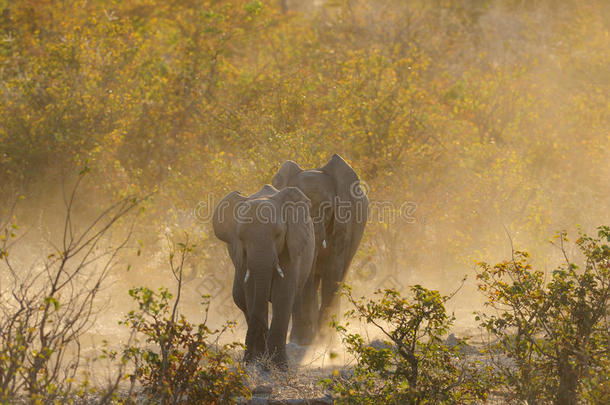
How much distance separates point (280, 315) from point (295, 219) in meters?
1.40

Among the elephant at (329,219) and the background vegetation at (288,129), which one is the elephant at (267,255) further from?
the background vegetation at (288,129)

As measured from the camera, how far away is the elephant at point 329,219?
14.0 meters

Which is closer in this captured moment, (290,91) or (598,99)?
(290,91)

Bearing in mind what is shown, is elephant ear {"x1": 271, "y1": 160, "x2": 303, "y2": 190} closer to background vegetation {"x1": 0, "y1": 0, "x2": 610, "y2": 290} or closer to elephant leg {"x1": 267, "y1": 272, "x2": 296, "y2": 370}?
elephant leg {"x1": 267, "y1": 272, "x2": 296, "y2": 370}

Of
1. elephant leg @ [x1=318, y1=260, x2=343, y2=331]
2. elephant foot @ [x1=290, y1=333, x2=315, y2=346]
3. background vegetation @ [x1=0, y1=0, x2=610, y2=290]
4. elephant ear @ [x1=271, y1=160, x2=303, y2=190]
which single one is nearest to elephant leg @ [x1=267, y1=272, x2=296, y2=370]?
elephant foot @ [x1=290, y1=333, x2=315, y2=346]

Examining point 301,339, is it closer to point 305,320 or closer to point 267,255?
point 305,320

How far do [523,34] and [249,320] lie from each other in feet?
169

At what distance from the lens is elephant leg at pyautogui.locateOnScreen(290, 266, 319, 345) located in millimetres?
13781

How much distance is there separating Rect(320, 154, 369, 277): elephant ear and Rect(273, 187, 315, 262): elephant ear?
2.47m

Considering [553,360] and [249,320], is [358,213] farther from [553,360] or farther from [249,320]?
[553,360]

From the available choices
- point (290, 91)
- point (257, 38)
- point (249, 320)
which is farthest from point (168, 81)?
point (249, 320)

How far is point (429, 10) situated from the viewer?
2183 inches

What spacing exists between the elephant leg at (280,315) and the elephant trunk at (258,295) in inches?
6.2

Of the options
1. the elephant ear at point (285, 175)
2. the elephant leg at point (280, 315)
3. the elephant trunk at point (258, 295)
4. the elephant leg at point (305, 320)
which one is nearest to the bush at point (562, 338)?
the elephant trunk at point (258, 295)
